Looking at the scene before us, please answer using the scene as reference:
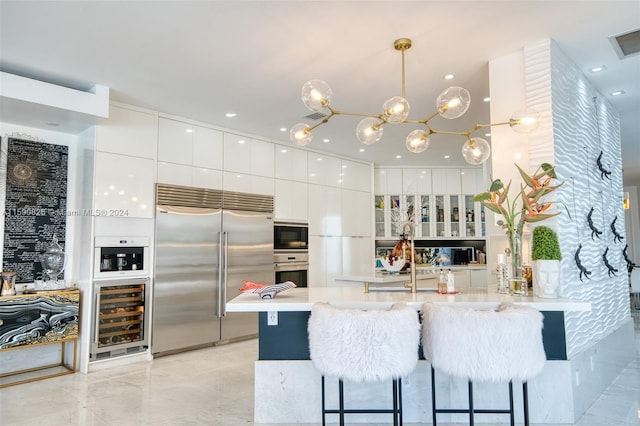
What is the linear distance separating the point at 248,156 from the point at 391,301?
3.56 meters

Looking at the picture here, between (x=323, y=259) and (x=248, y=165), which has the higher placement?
(x=248, y=165)

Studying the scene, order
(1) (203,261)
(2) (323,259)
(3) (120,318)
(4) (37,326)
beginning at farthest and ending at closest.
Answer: (2) (323,259)
(1) (203,261)
(3) (120,318)
(4) (37,326)

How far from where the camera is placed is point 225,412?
306 cm

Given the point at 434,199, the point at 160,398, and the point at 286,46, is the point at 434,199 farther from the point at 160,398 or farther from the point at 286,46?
the point at 160,398

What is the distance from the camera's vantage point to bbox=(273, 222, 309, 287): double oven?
5.87 metres

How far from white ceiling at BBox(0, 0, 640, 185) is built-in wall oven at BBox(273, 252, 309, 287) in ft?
7.30

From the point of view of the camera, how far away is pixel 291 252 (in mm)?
6074

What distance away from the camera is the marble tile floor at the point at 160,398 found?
2939 millimetres

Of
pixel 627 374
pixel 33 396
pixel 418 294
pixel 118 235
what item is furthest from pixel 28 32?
pixel 627 374

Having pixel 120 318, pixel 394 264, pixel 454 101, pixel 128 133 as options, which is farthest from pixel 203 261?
pixel 454 101

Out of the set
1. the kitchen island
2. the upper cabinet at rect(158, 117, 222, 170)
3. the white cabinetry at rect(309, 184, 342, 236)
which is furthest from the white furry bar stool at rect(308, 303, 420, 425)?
the white cabinetry at rect(309, 184, 342, 236)

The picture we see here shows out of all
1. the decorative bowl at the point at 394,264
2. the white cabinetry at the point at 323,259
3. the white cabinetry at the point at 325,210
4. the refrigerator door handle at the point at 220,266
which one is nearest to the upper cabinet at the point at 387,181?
the white cabinetry at the point at 325,210

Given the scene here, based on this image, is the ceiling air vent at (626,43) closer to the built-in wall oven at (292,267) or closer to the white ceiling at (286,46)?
the white ceiling at (286,46)

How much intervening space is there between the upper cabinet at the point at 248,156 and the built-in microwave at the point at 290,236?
0.75 m
